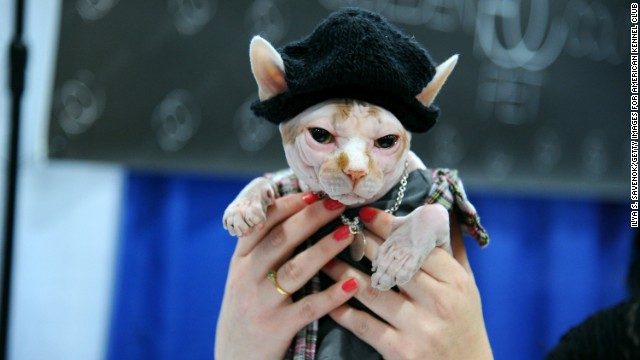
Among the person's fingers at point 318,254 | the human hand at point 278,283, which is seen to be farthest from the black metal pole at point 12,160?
the person's fingers at point 318,254

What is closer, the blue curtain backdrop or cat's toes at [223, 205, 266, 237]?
cat's toes at [223, 205, 266, 237]

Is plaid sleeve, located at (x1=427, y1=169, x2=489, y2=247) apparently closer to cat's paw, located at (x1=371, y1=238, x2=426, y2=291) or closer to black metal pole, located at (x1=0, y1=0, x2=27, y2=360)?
cat's paw, located at (x1=371, y1=238, x2=426, y2=291)

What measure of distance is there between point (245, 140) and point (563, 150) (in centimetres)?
99

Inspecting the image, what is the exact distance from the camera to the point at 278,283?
708 mm

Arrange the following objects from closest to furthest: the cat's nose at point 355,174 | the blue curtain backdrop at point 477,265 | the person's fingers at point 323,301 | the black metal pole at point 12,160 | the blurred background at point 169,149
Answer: the cat's nose at point 355,174 < the person's fingers at point 323,301 < the black metal pole at point 12,160 < the blurred background at point 169,149 < the blue curtain backdrop at point 477,265

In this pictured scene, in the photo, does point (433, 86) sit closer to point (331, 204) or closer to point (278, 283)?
point (331, 204)

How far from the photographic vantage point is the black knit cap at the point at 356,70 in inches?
22.8

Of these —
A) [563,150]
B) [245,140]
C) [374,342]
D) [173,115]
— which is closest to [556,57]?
[563,150]

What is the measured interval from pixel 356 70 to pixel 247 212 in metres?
0.19

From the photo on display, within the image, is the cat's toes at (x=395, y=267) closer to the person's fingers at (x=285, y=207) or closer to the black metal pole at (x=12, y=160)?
the person's fingers at (x=285, y=207)

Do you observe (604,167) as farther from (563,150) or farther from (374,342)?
(374,342)

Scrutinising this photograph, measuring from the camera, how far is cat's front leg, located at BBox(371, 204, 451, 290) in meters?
0.60

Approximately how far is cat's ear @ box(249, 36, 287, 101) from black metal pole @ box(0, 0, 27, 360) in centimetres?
42

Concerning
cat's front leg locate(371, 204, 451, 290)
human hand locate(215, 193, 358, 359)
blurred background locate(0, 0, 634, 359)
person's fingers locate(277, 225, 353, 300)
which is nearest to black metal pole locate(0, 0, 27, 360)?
blurred background locate(0, 0, 634, 359)
